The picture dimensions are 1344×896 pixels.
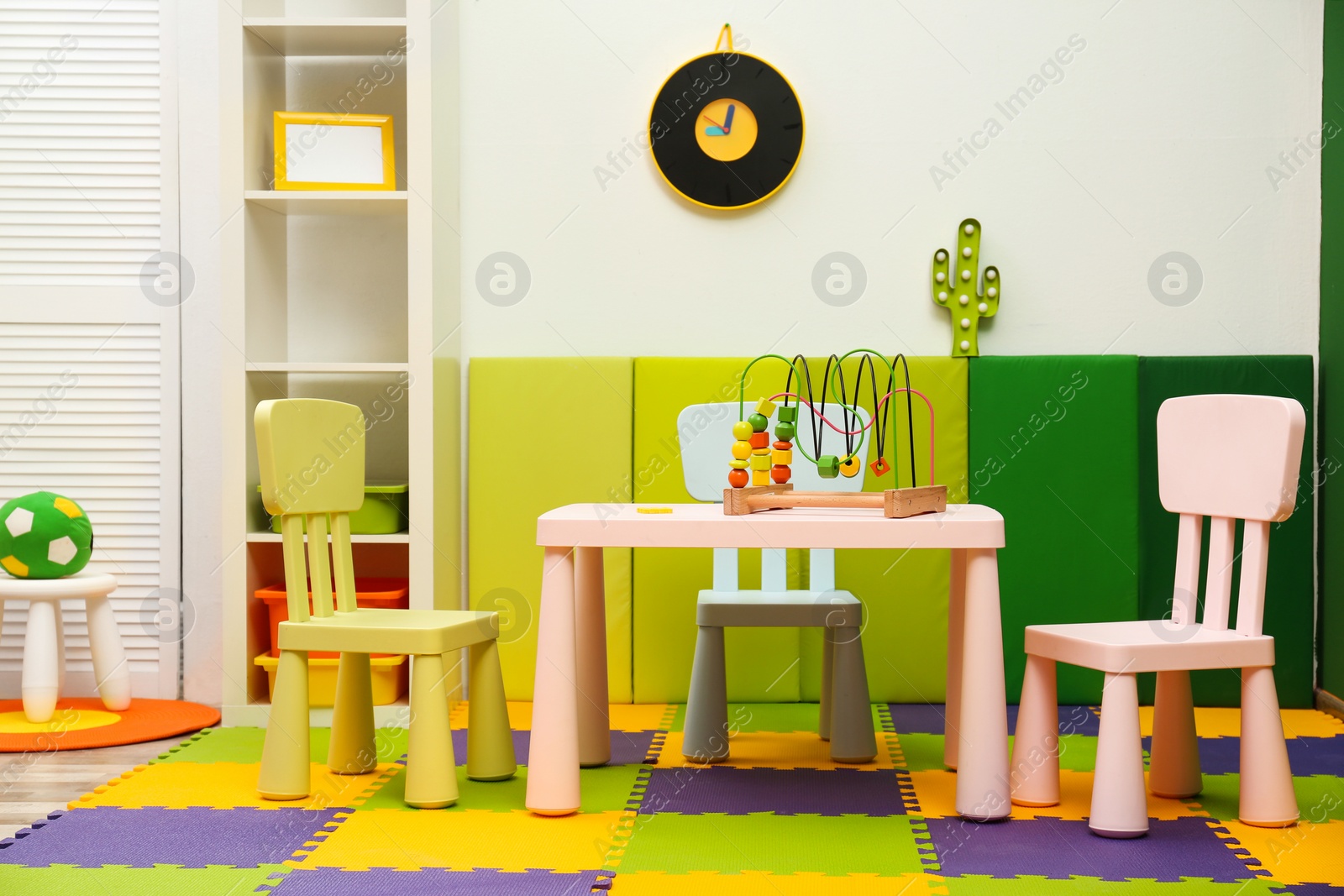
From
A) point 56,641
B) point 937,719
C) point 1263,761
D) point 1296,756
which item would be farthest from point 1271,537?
→ point 56,641

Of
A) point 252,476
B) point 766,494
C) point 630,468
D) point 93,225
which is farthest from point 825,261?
point 93,225

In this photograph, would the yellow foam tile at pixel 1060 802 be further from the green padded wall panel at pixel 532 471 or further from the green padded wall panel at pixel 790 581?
the green padded wall panel at pixel 532 471

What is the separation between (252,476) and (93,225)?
3.38 ft

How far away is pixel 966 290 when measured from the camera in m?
3.63

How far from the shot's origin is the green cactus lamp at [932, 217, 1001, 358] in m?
3.62

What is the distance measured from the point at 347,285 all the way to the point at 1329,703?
336 centimetres

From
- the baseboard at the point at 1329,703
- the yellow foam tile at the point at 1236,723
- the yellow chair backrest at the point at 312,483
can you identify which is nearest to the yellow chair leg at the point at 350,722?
the yellow chair backrest at the point at 312,483

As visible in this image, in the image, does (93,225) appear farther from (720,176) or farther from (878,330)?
(878,330)

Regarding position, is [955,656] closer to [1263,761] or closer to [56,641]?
[1263,761]

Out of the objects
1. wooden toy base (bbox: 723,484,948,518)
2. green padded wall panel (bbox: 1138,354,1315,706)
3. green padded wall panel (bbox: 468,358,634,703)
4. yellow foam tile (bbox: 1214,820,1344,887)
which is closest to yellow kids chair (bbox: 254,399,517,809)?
wooden toy base (bbox: 723,484,948,518)

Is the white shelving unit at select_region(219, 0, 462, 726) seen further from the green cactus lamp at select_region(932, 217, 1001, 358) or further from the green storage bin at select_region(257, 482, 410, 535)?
the green cactus lamp at select_region(932, 217, 1001, 358)

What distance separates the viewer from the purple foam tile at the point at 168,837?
7.21ft

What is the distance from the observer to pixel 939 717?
3.45m

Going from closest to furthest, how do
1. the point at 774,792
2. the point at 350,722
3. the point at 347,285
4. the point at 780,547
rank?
the point at 780,547, the point at 774,792, the point at 350,722, the point at 347,285
